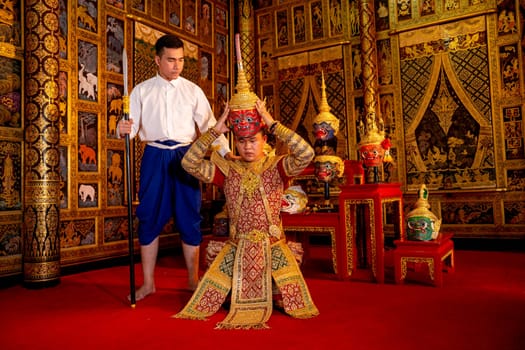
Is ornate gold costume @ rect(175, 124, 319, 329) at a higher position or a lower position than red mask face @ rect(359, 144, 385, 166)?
lower

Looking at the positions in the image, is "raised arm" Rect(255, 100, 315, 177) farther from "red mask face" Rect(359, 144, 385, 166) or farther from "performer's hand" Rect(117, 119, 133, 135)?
"red mask face" Rect(359, 144, 385, 166)

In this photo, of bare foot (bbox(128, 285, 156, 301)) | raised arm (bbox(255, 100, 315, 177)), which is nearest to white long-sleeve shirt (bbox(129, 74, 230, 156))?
raised arm (bbox(255, 100, 315, 177))

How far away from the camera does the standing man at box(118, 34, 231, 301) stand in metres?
3.13

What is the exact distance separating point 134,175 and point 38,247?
6.00 feet

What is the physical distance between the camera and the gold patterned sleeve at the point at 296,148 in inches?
103

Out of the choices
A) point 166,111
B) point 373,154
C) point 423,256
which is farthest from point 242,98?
point 423,256

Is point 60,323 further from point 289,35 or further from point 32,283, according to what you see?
point 289,35

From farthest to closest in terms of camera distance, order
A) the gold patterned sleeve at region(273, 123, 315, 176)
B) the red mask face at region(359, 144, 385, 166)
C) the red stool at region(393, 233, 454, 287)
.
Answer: the red mask face at region(359, 144, 385, 166), the red stool at region(393, 233, 454, 287), the gold patterned sleeve at region(273, 123, 315, 176)

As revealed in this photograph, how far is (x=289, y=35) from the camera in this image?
294 inches

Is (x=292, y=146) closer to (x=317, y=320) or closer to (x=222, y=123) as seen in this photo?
(x=222, y=123)

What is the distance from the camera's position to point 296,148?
8.56 ft

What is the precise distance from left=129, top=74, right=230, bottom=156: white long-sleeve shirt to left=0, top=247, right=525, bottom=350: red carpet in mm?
1216

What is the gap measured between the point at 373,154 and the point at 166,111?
204cm

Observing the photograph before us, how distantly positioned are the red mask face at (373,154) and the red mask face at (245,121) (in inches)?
70.6
